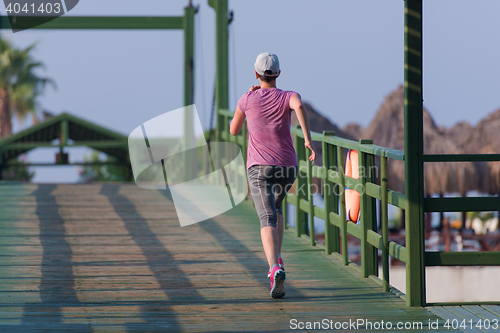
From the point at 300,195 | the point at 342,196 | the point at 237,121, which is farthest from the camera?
the point at 300,195

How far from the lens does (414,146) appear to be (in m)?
4.31

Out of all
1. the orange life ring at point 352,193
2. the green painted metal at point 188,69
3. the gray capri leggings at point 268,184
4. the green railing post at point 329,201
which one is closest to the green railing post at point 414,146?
the gray capri leggings at point 268,184

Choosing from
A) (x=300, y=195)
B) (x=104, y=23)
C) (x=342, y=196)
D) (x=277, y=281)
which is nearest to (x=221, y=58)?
(x=104, y=23)

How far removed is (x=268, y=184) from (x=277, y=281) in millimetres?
620

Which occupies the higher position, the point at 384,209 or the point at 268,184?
the point at 268,184

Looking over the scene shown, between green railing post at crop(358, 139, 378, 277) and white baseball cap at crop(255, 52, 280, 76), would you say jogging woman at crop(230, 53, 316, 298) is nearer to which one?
white baseball cap at crop(255, 52, 280, 76)

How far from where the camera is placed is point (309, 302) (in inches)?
179

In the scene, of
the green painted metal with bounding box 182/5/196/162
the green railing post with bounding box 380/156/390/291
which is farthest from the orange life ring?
the green painted metal with bounding box 182/5/196/162

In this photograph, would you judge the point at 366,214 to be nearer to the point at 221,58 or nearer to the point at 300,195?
the point at 300,195

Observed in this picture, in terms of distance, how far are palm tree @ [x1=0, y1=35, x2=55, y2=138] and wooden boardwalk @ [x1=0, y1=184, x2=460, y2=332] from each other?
3318 centimetres

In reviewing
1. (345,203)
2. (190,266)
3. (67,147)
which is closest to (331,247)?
(345,203)

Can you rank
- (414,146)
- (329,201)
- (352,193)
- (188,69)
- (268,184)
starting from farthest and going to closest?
(188,69) → (329,201) → (352,193) → (268,184) → (414,146)

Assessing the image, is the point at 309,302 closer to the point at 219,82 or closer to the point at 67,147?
the point at 219,82

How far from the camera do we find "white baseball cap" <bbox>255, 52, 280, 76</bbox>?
4.50m
